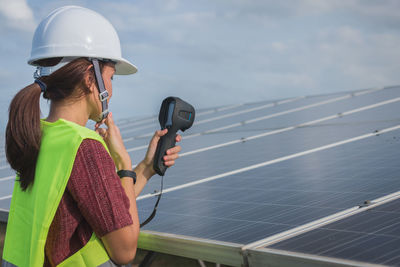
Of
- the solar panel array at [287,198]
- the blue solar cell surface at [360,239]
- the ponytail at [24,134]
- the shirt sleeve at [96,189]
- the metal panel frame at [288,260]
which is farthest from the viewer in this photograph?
the solar panel array at [287,198]

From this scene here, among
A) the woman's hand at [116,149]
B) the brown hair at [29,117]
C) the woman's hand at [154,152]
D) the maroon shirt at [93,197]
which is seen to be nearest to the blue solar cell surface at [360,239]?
the woman's hand at [154,152]

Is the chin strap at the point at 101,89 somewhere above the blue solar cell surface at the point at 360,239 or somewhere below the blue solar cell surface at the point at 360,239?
above

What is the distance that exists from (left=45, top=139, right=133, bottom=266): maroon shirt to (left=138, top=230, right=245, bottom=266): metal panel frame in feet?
3.56

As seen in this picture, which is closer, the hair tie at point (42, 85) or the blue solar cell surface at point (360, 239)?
the hair tie at point (42, 85)

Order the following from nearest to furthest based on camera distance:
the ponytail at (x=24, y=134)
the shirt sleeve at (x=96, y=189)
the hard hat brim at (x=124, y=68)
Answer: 1. the shirt sleeve at (x=96, y=189)
2. the ponytail at (x=24, y=134)
3. the hard hat brim at (x=124, y=68)

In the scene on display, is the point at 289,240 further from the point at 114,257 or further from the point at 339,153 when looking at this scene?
the point at 339,153

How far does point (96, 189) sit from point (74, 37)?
0.98m

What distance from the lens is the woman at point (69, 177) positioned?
2416 millimetres

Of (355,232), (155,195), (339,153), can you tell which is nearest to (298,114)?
(339,153)

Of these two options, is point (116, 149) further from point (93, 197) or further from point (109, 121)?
point (93, 197)

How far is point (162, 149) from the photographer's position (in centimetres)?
331

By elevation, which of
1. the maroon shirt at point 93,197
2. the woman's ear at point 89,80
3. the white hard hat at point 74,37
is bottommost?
the maroon shirt at point 93,197

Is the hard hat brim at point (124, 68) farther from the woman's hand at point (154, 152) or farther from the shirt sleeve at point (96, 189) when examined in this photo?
the shirt sleeve at point (96, 189)

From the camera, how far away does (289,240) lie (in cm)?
336
